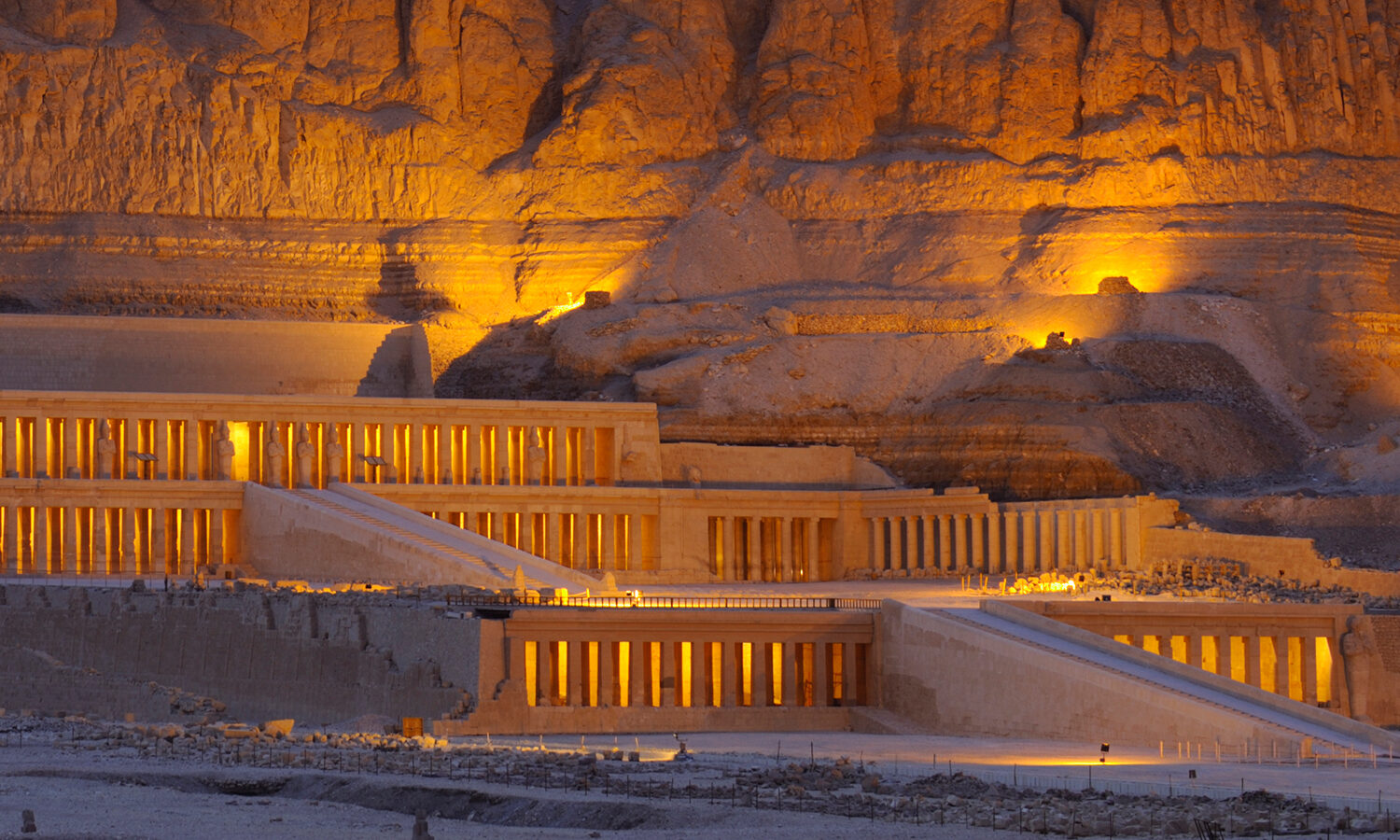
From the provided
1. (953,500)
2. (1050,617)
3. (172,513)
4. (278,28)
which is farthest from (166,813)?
(278,28)

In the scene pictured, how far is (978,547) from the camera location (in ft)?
268

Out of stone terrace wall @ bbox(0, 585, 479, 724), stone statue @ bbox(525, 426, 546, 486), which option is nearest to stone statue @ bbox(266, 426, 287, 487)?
stone statue @ bbox(525, 426, 546, 486)

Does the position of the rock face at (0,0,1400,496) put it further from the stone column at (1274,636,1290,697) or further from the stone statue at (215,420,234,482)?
the stone column at (1274,636,1290,697)

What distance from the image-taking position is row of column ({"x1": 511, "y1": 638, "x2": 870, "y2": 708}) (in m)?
57.6

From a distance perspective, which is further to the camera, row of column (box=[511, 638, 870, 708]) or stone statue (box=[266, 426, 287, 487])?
stone statue (box=[266, 426, 287, 487])

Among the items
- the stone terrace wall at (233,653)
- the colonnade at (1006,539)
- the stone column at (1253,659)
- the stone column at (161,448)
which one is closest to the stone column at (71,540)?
the stone column at (161,448)

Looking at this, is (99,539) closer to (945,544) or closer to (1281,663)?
(945,544)

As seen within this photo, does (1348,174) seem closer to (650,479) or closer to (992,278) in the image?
(992,278)

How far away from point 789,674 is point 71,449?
30846 mm

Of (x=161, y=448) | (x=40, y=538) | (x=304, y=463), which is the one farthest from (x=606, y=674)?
(x=161, y=448)

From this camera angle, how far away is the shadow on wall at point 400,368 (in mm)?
94125

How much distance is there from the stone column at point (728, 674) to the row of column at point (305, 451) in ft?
89.1

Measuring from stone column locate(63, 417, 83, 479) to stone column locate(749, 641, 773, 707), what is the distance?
29444 mm

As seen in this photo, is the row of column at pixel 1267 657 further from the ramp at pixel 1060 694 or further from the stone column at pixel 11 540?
the stone column at pixel 11 540
